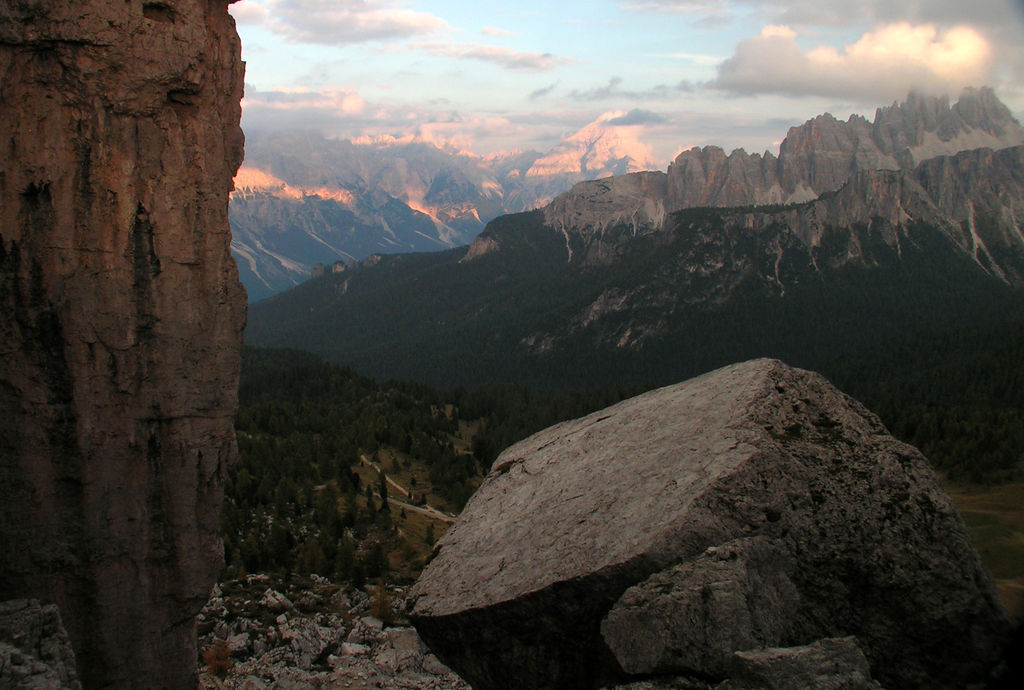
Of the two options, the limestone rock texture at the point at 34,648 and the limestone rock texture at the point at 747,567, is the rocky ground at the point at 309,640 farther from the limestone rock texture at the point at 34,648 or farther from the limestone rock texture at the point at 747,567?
the limestone rock texture at the point at 34,648

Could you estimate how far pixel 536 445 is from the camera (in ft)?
53.0

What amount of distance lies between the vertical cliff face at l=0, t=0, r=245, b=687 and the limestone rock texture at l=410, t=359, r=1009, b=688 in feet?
18.9

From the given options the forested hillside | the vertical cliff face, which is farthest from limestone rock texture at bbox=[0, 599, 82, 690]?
the forested hillside

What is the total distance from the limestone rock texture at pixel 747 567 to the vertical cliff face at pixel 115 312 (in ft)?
18.9

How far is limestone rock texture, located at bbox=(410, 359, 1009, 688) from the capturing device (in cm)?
972

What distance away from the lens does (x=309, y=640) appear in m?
Answer: 24.5

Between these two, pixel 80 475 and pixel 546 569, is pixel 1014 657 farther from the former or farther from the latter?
pixel 80 475

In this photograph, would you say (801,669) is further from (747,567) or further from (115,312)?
(115,312)

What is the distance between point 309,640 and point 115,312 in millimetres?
14826

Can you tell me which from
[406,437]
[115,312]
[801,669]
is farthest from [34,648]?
[406,437]

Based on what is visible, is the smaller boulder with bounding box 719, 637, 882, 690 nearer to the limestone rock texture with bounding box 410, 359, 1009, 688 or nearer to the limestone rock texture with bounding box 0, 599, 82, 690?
the limestone rock texture with bounding box 410, 359, 1009, 688

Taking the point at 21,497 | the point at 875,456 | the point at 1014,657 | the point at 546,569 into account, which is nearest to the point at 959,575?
the point at 1014,657

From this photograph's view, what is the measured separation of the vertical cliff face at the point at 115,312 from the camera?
1272 centimetres

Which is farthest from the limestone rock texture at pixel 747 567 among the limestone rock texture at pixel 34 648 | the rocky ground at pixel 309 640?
the rocky ground at pixel 309 640
